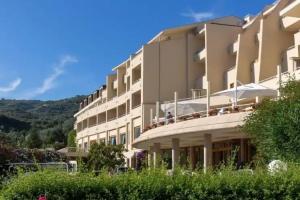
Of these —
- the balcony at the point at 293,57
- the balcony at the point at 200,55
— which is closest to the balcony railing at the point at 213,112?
the balcony at the point at 293,57

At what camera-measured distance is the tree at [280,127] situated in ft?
63.4

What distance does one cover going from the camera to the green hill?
11200cm

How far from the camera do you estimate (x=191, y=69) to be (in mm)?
59344

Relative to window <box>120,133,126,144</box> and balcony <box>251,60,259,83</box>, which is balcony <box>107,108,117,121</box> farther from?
balcony <box>251,60,259,83</box>

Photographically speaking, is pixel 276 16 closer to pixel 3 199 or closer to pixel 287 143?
pixel 287 143

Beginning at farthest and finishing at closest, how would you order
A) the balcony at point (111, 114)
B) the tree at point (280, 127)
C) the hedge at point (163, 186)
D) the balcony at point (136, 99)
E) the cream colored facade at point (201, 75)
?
the balcony at point (111, 114) → the balcony at point (136, 99) → the cream colored facade at point (201, 75) → the tree at point (280, 127) → the hedge at point (163, 186)

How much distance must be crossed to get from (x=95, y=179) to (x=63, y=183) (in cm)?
73

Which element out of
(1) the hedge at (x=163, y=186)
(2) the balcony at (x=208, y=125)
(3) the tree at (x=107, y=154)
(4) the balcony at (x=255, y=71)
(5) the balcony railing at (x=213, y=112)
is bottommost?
(1) the hedge at (x=163, y=186)

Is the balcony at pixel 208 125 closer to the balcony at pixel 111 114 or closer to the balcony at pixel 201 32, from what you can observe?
the balcony at pixel 201 32

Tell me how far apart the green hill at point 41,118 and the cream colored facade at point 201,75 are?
3357 centimetres

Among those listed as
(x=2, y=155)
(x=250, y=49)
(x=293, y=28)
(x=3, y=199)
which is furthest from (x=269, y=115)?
(x=250, y=49)

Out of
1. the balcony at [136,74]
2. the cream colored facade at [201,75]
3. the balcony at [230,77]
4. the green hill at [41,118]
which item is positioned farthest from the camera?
the green hill at [41,118]

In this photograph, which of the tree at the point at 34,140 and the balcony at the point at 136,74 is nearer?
the balcony at the point at 136,74

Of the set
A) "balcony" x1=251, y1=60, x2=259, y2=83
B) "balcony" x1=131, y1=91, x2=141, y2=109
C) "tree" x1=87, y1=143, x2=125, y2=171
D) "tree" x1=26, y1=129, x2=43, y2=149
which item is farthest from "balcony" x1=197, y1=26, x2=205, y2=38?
"tree" x1=26, y1=129, x2=43, y2=149
